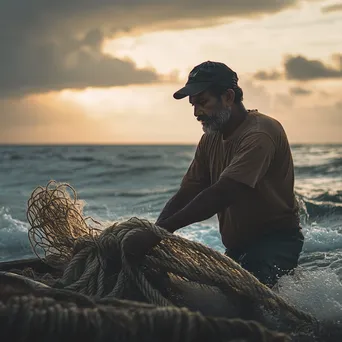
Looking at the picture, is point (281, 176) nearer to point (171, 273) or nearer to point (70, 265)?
point (171, 273)

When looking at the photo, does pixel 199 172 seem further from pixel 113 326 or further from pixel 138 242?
pixel 113 326

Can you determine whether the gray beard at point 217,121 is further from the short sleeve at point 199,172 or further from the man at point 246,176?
the short sleeve at point 199,172

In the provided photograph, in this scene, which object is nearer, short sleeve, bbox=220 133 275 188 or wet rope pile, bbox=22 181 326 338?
wet rope pile, bbox=22 181 326 338

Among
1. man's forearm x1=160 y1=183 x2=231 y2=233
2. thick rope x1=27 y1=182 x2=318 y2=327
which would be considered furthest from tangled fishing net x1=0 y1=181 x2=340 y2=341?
man's forearm x1=160 y1=183 x2=231 y2=233

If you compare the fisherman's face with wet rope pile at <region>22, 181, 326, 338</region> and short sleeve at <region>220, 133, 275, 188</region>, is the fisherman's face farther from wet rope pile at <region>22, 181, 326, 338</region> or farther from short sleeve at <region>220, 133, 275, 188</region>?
wet rope pile at <region>22, 181, 326, 338</region>

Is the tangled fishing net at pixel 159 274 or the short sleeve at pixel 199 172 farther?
the short sleeve at pixel 199 172

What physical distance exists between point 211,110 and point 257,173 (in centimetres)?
57

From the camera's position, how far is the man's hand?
3662 millimetres

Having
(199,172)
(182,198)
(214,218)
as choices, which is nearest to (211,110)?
(199,172)

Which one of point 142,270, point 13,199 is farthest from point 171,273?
point 13,199

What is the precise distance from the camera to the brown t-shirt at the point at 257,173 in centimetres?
404

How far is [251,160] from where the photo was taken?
397 cm

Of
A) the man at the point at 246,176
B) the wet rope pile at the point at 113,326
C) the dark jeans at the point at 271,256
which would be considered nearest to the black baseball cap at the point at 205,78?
the man at the point at 246,176

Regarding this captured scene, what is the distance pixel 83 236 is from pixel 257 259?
3.90 feet
